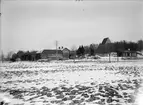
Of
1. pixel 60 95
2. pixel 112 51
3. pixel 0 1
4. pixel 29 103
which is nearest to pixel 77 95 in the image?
pixel 60 95

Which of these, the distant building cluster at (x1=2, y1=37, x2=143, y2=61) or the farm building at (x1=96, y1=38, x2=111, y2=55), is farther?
the farm building at (x1=96, y1=38, x2=111, y2=55)

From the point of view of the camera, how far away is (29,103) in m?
5.37

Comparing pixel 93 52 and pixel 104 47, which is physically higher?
pixel 104 47

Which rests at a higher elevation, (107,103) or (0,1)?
(0,1)

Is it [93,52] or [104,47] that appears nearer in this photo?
[104,47]

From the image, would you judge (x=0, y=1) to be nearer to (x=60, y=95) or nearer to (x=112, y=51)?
(x=60, y=95)

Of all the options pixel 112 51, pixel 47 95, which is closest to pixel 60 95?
pixel 47 95

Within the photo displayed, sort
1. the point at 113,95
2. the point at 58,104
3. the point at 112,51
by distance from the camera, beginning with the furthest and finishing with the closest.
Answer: the point at 112,51 → the point at 113,95 → the point at 58,104

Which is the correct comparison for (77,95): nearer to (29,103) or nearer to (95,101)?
(95,101)

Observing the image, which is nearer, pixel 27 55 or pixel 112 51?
pixel 112 51

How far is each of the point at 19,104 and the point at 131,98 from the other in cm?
420

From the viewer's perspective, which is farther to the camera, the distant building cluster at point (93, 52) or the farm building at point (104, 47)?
the farm building at point (104, 47)

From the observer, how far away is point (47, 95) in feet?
20.6

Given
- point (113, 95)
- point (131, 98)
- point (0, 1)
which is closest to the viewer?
point (0, 1)
